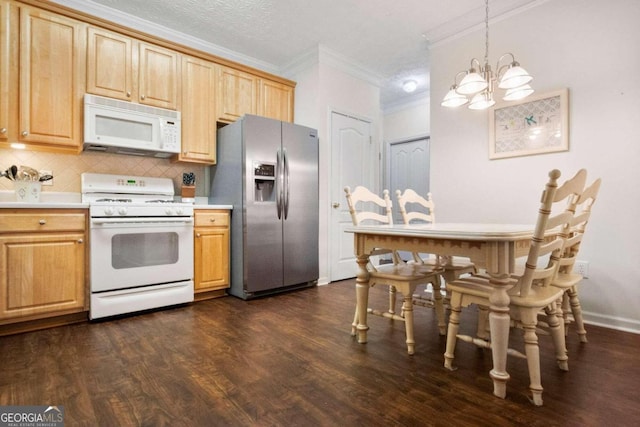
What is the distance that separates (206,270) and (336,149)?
6.64ft

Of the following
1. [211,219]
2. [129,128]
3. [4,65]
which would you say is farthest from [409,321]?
[4,65]

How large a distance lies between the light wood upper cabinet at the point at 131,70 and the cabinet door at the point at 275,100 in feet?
3.08

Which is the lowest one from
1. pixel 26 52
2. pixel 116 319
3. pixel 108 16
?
pixel 116 319

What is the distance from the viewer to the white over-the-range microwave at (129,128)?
265cm

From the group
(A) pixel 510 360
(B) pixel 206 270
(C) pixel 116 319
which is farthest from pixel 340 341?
(C) pixel 116 319

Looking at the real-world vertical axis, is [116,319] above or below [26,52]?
below

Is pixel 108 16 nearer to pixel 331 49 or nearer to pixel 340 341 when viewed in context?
pixel 331 49

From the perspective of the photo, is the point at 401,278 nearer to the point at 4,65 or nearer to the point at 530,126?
A: the point at 530,126

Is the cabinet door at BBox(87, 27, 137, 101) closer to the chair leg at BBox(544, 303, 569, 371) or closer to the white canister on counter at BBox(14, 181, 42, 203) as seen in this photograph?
the white canister on counter at BBox(14, 181, 42, 203)

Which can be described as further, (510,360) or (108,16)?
(108,16)

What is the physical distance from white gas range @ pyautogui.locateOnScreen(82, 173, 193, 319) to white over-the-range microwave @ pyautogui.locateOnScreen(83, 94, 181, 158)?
13.9 inches

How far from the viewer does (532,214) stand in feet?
8.86

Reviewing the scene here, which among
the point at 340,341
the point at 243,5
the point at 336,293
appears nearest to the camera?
the point at 340,341

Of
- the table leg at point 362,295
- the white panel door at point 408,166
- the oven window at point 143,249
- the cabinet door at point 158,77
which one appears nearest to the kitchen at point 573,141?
the cabinet door at point 158,77
